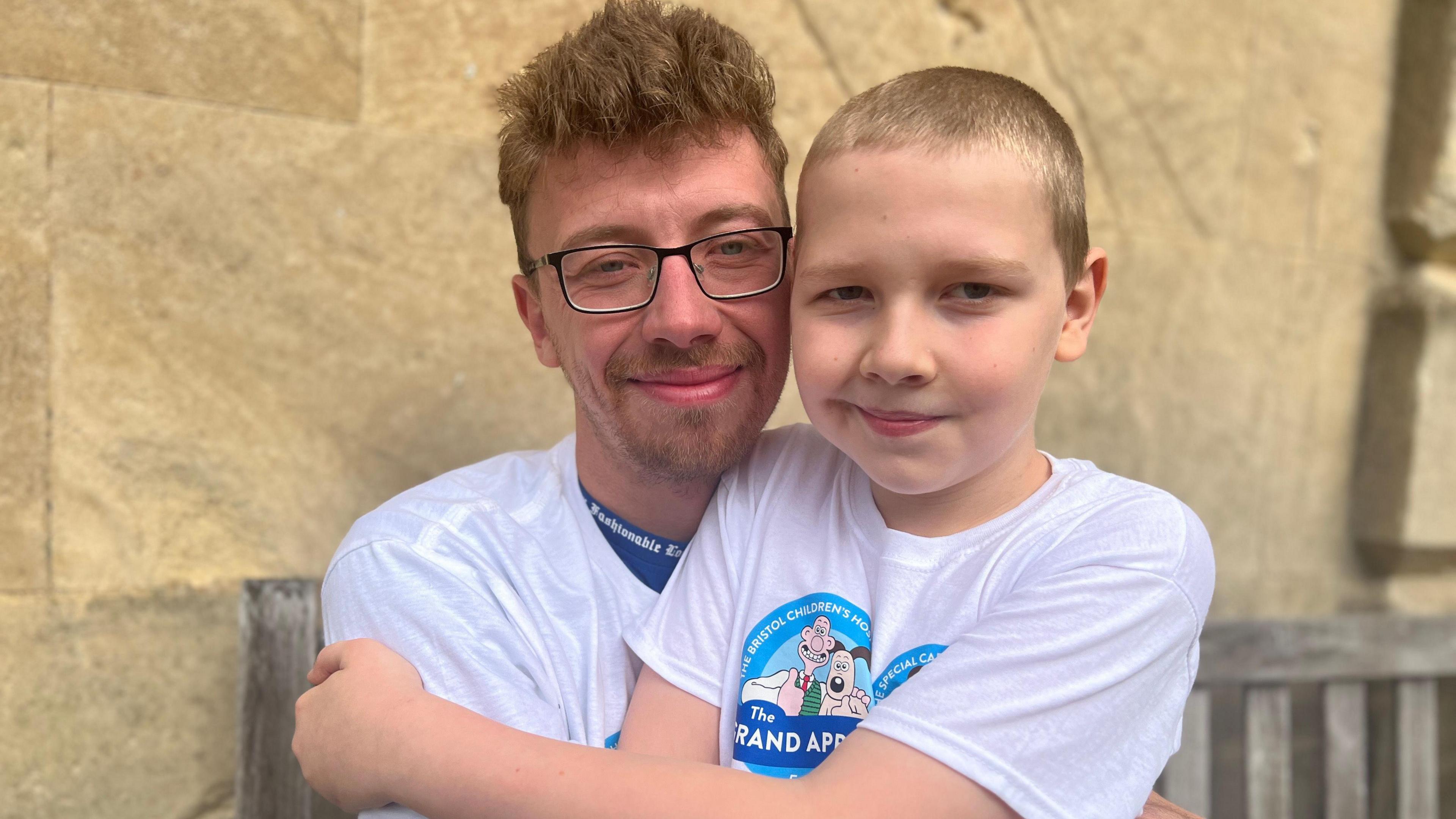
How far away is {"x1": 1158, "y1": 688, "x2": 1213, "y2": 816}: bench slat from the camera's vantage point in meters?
2.28

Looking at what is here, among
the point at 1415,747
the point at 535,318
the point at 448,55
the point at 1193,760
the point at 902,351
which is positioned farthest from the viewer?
the point at 1415,747

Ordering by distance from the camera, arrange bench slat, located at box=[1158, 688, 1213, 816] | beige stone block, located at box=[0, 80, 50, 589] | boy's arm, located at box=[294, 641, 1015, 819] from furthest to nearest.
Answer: bench slat, located at box=[1158, 688, 1213, 816]
beige stone block, located at box=[0, 80, 50, 589]
boy's arm, located at box=[294, 641, 1015, 819]

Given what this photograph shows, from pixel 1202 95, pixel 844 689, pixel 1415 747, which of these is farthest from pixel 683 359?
pixel 1415 747

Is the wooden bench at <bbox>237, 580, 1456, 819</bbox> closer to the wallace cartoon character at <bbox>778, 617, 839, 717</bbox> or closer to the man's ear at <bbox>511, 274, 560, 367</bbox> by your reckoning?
the man's ear at <bbox>511, 274, 560, 367</bbox>

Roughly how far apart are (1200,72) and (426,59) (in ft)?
6.71

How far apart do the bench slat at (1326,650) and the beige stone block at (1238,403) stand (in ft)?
1.44

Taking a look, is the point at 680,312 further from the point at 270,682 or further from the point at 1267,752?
the point at 1267,752

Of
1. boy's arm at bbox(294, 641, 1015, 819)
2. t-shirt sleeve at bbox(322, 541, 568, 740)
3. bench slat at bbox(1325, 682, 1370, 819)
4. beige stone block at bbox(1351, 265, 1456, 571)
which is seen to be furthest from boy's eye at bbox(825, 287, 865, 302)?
beige stone block at bbox(1351, 265, 1456, 571)

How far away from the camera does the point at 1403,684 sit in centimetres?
251

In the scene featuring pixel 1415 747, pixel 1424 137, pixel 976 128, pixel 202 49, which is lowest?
pixel 1415 747

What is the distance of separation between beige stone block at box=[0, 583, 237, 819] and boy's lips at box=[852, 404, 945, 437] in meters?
1.37

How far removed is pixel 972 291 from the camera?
3.99 feet

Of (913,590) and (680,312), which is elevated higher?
(680,312)

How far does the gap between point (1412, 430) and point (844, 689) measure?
2.47 meters
